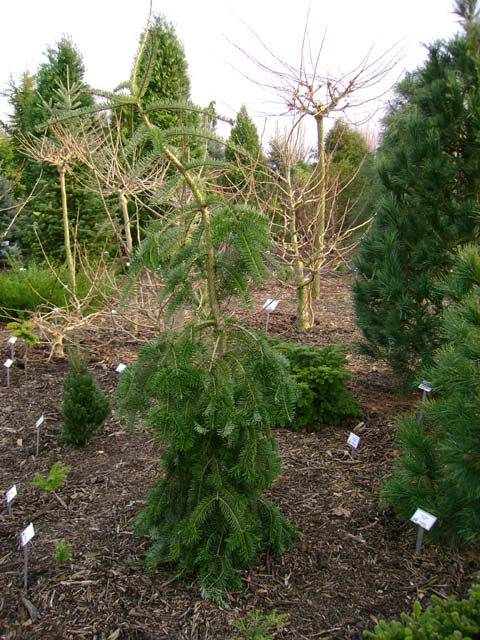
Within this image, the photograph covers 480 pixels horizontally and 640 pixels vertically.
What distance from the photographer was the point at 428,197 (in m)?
4.17

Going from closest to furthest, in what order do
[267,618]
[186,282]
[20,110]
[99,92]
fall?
[99,92] < [267,618] < [186,282] < [20,110]

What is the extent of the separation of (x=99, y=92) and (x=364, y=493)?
267cm

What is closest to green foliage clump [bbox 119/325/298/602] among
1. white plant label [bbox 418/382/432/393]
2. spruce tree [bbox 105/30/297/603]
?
spruce tree [bbox 105/30/297/603]

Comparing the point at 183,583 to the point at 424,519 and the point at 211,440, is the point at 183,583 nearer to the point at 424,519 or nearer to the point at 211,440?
the point at 211,440

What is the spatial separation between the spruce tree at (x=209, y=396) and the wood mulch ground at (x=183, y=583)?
6.7 inches

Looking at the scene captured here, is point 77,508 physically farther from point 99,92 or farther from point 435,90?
point 435,90

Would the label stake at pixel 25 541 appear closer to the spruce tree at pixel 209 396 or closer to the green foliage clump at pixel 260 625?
the spruce tree at pixel 209 396

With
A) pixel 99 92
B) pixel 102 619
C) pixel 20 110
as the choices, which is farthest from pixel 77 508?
pixel 20 110

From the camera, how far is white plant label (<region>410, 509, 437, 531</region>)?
247 centimetres

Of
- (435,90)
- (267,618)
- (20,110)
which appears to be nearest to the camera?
(267,618)

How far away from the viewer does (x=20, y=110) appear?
593 inches

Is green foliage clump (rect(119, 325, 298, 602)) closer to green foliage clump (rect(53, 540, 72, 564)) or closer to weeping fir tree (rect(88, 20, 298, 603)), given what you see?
weeping fir tree (rect(88, 20, 298, 603))

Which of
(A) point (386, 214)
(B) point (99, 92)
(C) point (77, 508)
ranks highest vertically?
(B) point (99, 92)

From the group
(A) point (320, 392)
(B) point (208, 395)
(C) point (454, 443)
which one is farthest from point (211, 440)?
(A) point (320, 392)
